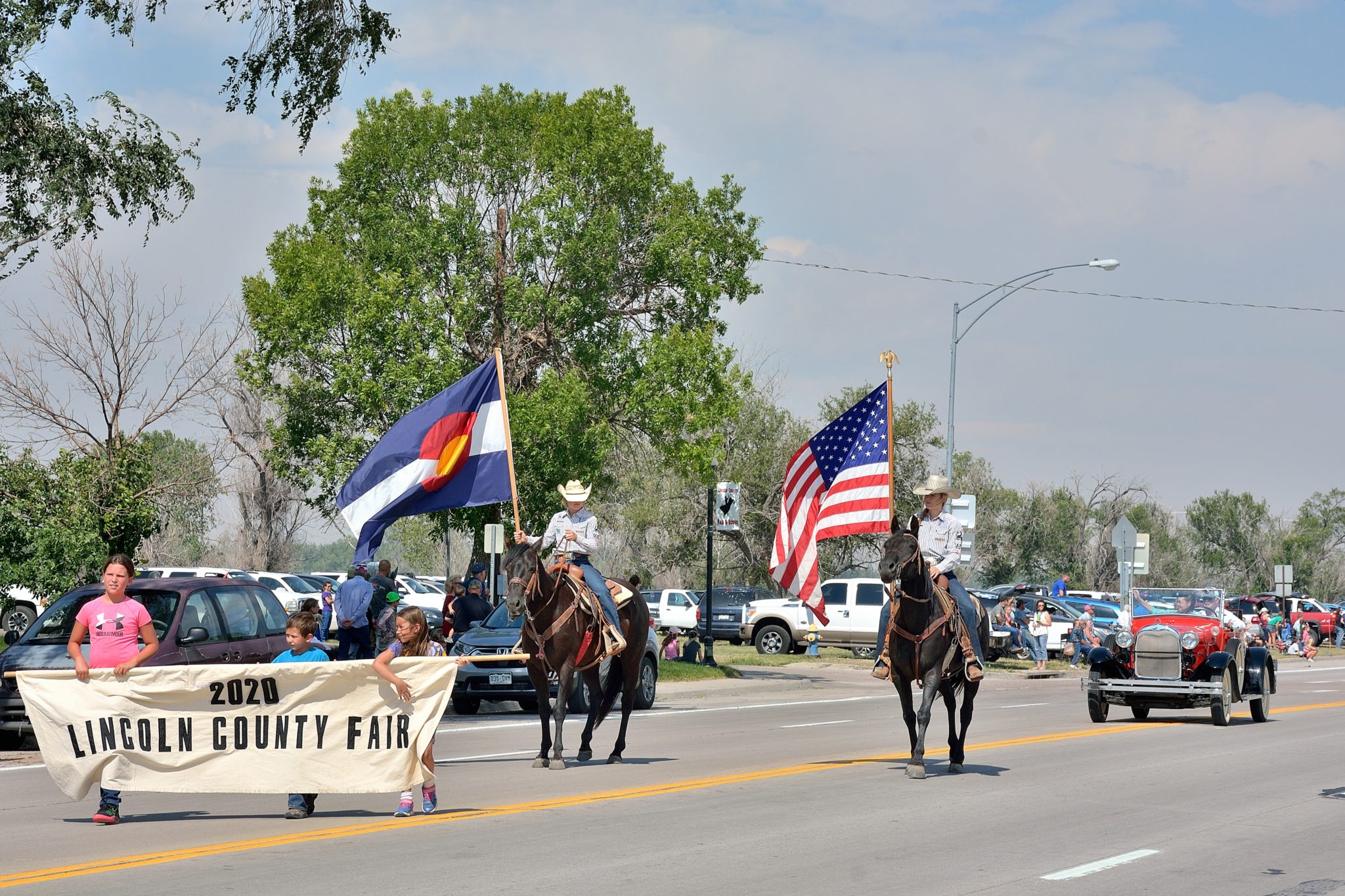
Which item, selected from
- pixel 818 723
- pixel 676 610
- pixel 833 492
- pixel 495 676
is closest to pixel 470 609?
pixel 495 676

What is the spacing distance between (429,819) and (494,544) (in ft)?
70.7

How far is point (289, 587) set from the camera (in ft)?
154

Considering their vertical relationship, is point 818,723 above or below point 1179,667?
below

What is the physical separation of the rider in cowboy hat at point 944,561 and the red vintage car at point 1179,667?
776 cm

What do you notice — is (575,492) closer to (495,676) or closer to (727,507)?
(495,676)

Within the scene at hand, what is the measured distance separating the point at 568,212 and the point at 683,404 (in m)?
5.40

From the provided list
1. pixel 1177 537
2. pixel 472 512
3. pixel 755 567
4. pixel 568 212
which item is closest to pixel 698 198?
pixel 568 212

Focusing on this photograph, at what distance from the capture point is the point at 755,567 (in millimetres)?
70625

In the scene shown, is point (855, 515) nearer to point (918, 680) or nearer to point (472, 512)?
point (918, 680)

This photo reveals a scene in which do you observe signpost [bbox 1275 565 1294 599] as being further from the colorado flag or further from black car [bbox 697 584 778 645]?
the colorado flag

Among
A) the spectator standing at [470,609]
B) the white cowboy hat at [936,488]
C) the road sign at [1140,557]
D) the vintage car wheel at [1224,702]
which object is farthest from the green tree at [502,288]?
the white cowboy hat at [936,488]

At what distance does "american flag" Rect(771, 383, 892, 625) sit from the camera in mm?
17453

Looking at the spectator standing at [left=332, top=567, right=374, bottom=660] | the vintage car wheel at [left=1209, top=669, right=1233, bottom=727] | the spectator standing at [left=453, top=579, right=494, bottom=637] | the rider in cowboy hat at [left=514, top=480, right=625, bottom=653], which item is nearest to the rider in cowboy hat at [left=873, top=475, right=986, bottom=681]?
the rider in cowboy hat at [left=514, top=480, right=625, bottom=653]

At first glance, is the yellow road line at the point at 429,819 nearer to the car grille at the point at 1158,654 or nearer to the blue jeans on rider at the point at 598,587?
the blue jeans on rider at the point at 598,587
